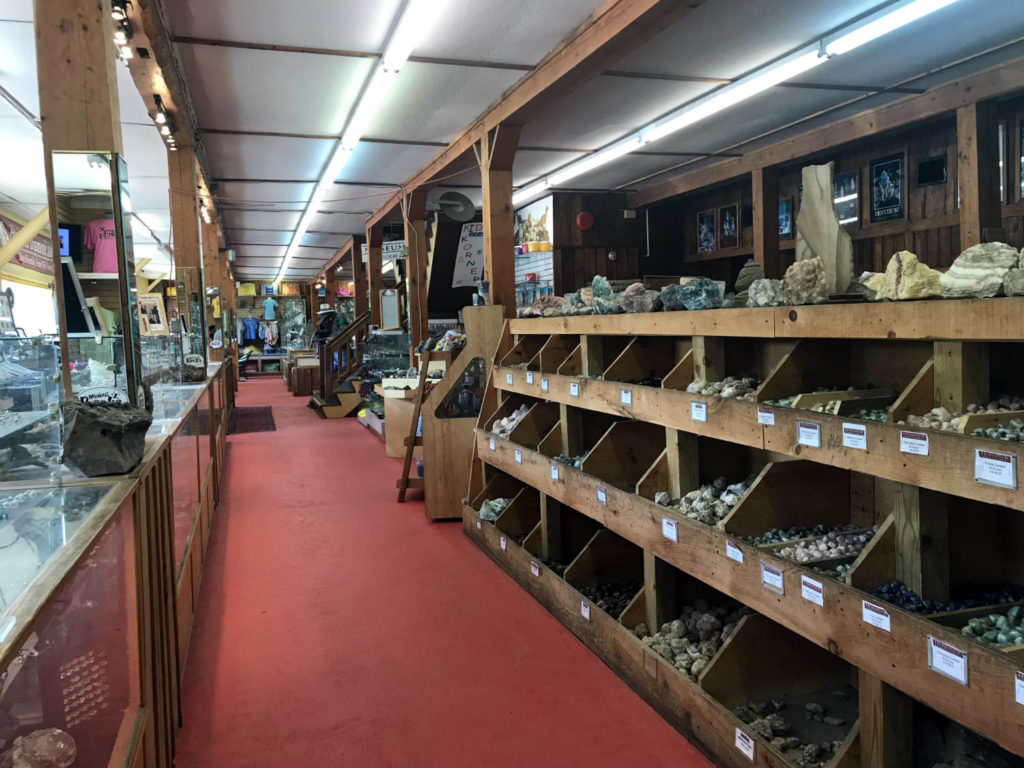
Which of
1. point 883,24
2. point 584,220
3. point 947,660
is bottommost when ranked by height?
point 947,660

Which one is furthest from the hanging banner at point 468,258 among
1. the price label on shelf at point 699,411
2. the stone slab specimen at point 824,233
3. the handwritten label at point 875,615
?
the handwritten label at point 875,615

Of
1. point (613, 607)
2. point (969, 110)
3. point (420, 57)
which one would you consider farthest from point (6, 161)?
point (969, 110)

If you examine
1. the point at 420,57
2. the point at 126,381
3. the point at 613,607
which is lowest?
the point at 613,607

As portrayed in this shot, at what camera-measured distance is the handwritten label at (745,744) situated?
260 centimetres

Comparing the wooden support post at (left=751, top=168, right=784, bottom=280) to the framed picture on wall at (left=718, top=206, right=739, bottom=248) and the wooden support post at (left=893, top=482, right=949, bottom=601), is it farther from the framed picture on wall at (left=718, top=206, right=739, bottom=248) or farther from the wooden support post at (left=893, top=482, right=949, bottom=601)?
the wooden support post at (left=893, top=482, right=949, bottom=601)

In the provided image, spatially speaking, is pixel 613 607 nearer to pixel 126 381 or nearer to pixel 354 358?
pixel 126 381

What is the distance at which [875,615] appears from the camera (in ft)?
7.09

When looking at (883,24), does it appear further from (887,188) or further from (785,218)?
(785,218)

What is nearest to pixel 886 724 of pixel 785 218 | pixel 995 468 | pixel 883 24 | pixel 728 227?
pixel 995 468

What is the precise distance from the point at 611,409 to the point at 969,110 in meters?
4.07

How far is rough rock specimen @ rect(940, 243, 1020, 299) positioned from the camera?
202cm

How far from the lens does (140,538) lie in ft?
8.25

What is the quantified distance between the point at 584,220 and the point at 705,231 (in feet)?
4.99

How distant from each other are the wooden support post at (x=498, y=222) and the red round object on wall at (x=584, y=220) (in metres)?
3.44
